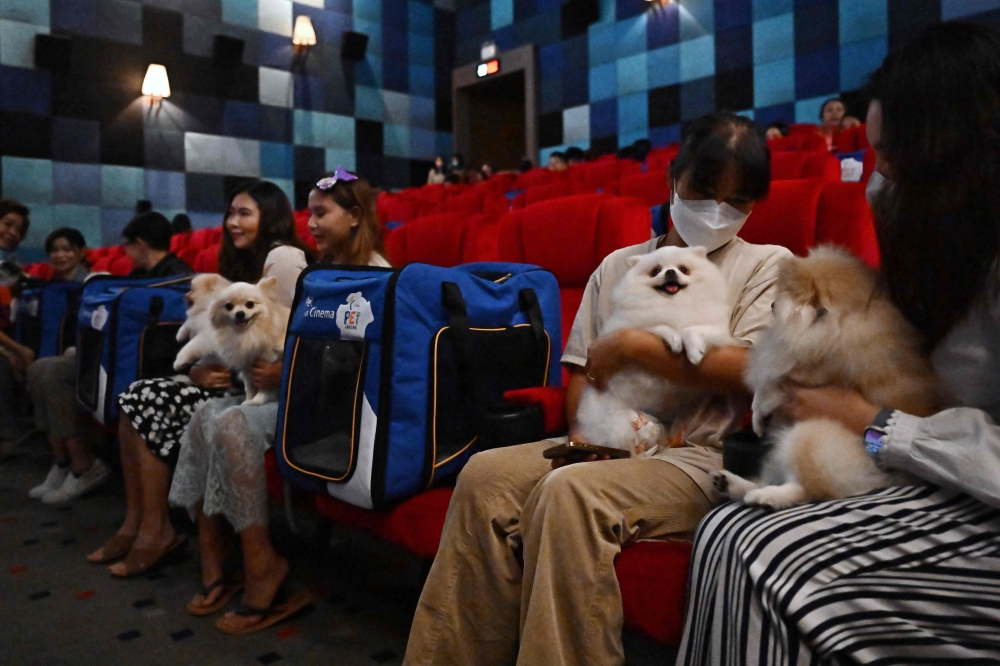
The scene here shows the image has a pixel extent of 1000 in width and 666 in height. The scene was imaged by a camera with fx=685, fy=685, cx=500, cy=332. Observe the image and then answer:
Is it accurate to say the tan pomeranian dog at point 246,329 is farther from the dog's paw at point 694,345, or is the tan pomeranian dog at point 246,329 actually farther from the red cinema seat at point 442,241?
the dog's paw at point 694,345

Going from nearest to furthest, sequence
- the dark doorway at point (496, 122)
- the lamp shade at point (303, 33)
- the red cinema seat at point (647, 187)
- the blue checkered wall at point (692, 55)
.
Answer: the red cinema seat at point (647, 187)
the blue checkered wall at point (692, 55)
the lamp shade at point (303, 33)
the dark doorway at point (496, 122)

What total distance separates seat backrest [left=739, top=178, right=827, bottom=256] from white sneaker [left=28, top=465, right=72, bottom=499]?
3213 millimetres

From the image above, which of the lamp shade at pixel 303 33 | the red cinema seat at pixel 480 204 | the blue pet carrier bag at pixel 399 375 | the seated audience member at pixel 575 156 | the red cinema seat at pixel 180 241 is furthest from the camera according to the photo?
the lamp shade at pixel 303 33

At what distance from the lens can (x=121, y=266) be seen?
600cm

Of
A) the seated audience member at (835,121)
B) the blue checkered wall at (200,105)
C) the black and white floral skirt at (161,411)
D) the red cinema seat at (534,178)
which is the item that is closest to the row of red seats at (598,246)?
the black and white floral skirt at (161,411)

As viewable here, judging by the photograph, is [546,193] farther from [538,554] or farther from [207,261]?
[538,554]

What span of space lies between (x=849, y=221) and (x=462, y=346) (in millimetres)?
1022

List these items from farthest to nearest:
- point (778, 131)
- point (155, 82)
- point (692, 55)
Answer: point (155, 82)
point (692, 55)
point (778, 131)

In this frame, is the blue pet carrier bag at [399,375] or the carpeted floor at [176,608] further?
the carpeted floor at [176,608]

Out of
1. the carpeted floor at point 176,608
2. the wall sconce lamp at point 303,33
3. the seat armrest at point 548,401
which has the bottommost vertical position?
the carpeted floor at point 176,608

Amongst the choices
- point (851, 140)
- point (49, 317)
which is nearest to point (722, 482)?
point (49, 317)

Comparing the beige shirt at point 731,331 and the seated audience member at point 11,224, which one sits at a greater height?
the seated audience member at point 11,224

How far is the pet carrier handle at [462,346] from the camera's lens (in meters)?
1.62

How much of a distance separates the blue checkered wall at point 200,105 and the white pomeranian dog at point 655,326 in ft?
29.4
